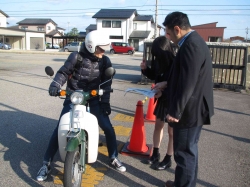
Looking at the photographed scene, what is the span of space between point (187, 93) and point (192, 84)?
0.09m

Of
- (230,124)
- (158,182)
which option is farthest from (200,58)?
(230,124)

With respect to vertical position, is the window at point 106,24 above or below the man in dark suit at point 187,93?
above

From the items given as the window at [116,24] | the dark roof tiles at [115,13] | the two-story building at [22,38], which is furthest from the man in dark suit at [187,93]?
the window at [116,24]

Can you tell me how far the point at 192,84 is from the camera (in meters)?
2.41

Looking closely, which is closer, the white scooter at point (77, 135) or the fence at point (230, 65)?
the white scooter at point (77, 135)

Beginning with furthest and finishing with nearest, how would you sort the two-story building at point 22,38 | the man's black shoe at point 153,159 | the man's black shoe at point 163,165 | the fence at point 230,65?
the two-story building at point 22,38 → the fence at point 230,65 → the man's black shoe at point 153,159 → the man's black shoe at point 163,165

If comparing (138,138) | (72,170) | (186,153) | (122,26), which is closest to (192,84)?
(186,153)

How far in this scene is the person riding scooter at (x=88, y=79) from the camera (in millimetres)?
3335

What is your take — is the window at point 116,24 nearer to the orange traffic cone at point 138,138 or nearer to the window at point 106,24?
the window at point 106,24

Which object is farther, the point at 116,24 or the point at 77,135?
the point at 116,24

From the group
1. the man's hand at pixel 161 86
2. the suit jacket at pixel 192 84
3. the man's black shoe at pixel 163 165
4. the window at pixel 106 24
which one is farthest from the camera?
the window at pixel 106 24

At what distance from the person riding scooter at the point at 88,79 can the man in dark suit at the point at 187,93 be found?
1.05m

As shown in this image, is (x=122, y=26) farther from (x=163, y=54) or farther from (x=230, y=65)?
(x=163, y=54)

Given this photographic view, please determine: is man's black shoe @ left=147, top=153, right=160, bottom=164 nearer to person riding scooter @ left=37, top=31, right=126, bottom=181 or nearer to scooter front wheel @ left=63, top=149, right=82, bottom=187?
person riding scooter @ left=37, top=31, right=126, bottom=181
